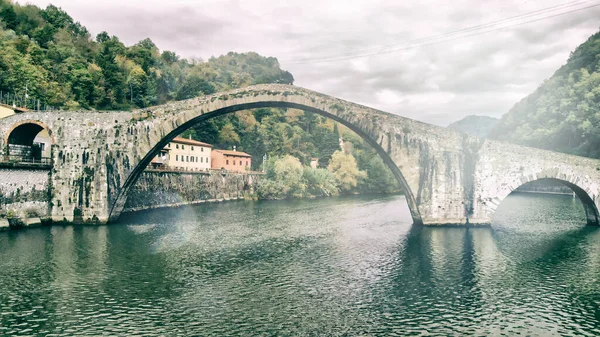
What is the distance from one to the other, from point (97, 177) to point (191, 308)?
1795 centimetres

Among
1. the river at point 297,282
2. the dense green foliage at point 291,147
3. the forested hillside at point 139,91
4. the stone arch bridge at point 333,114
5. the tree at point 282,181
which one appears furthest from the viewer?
the dense green foliage at point 291,147

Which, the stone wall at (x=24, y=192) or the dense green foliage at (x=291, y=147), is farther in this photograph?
the dense green foliage at (x=291, y=147)

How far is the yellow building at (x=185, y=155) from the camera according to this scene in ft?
173

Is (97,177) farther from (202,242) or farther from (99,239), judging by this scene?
(202,242)

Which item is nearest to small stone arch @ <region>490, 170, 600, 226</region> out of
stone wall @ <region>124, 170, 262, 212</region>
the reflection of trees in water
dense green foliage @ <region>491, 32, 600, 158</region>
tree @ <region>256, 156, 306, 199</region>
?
the reflection of trees in water

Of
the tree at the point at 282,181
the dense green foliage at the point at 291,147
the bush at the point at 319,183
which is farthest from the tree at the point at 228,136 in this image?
the bush at the point at 319,183

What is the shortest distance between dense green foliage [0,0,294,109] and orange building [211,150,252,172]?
16.2 metres

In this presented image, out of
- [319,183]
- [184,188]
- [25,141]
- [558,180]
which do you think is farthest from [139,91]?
[558,180]

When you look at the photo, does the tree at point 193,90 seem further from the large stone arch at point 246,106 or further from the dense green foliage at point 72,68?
the large stone arch at point 246,106

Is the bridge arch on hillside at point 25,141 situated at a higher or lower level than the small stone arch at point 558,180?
higher

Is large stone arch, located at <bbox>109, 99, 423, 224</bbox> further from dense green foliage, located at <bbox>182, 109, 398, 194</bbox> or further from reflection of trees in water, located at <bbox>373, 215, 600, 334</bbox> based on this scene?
dense green foliage, located at <bbox>182, 109, 398, 194</bbox>

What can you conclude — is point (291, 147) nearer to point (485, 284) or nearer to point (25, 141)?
point (25, 141)

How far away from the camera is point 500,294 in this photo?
15000mm

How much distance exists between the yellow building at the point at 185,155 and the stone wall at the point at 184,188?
264cm
